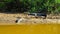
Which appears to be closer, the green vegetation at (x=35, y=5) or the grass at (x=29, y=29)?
the grass at (x=29, y=29)

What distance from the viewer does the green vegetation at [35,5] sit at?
5.69m

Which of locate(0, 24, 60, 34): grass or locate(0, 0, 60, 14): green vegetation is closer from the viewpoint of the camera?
locate(0, 24, 60, 34): grass

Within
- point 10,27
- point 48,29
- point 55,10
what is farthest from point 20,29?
point 55,10

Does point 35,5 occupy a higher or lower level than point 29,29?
lower

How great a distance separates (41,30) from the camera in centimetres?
233

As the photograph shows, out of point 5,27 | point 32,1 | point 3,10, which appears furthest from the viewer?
point 3,10

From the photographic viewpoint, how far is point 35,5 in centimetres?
623

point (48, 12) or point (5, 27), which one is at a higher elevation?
point (5, 27)

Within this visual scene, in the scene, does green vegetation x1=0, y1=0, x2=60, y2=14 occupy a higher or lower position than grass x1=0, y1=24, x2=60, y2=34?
lower

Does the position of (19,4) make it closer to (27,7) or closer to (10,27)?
(27,7)

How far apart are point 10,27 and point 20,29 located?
5.0 inches

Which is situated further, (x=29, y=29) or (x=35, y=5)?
(x=35, y=5)

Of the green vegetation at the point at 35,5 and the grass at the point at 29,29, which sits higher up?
the grass at the point at 29,29

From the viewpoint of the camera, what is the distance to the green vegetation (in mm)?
5688
